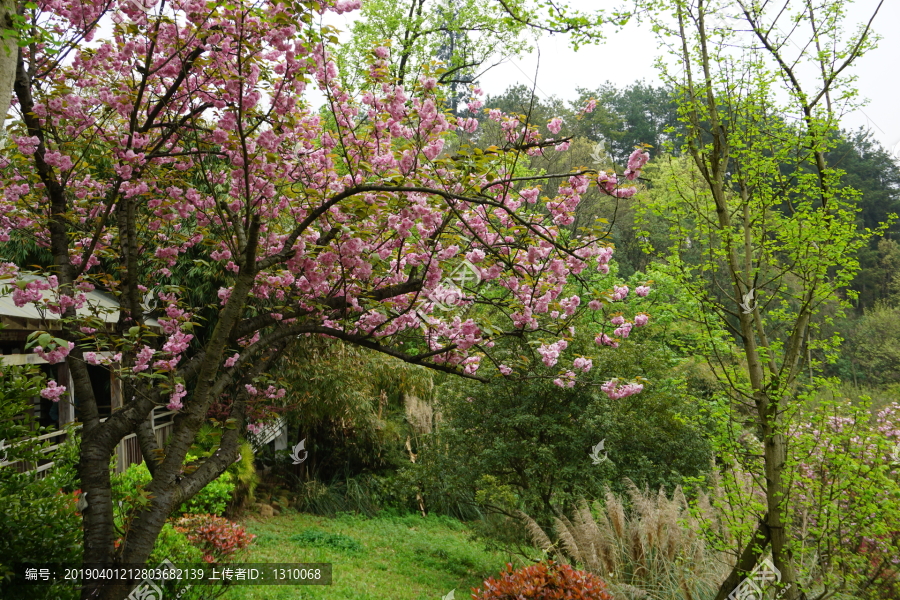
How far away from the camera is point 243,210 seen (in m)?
3.94

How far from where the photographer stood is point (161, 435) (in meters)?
7.93

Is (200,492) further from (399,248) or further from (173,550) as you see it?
(399,248)

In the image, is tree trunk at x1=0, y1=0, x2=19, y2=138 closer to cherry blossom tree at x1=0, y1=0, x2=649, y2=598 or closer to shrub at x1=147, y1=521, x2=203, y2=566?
cherry blossom tree at x1=0, y1=0, x2=649, y2=598

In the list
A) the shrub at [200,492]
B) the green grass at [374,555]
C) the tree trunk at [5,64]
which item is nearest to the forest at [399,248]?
the tree trunk at [5,64]

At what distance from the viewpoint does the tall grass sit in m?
4.55

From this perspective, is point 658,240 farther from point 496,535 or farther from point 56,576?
point 56,576

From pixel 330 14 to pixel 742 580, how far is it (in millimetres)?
3825

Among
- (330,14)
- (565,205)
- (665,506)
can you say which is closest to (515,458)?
(665,506)

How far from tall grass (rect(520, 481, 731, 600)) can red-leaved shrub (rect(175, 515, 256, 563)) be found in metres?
2.67

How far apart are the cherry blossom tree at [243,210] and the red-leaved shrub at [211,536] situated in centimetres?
201

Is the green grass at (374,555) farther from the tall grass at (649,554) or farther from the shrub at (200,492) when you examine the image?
the tall grass at (649,554)

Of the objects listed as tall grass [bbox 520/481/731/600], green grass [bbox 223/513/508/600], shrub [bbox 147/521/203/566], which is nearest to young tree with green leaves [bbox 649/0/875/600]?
A: tall grass [bbox 520/481/731/600]

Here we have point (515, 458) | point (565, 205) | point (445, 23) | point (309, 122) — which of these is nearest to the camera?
point (565, 205)

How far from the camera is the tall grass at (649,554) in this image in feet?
14.9
